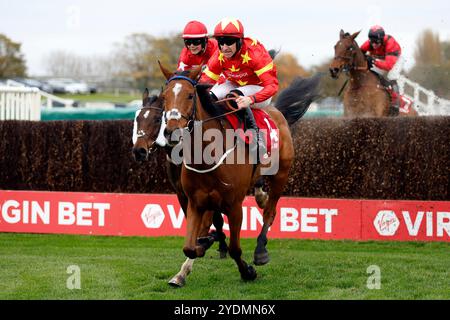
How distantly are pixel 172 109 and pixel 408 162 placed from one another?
5.77m

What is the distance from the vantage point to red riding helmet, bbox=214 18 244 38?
6723 millimetres

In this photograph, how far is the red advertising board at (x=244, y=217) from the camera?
10.1m

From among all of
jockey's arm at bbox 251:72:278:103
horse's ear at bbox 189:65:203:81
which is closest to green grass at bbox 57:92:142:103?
jockey's arm at bbox 251:72:278:103

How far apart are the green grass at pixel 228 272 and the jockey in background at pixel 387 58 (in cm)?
355

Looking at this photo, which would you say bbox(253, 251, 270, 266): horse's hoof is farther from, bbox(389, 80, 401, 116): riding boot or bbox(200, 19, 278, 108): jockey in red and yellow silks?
bbox(389, 80, 401, 116): riding boot

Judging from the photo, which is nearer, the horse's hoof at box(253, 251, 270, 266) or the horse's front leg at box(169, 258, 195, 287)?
the horse's front leg at box(169, 258, 195, 287)

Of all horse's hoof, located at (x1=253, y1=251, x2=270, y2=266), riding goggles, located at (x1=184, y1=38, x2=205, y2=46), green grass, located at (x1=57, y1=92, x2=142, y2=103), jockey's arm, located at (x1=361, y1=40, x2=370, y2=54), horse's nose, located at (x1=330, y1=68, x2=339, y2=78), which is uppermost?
jockey's arm, located at (x1=361, y1=40, x2=370, y2=54)

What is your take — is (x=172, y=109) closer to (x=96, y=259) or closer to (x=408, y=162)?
(x=96, y=259)

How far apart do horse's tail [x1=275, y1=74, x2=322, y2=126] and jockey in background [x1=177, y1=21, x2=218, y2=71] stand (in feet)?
3.85

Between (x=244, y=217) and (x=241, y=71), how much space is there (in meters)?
3.83

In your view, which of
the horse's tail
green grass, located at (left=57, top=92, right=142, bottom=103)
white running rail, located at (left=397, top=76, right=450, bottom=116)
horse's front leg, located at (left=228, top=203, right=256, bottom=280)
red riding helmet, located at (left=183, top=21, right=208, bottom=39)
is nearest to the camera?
horse's front leg, located at (left=228, top=203, right=256, bottom=280)

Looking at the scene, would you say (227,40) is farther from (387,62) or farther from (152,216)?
(387,62)

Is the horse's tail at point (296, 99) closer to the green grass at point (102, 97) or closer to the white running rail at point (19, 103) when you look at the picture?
the white running rail at point (19, 103)
